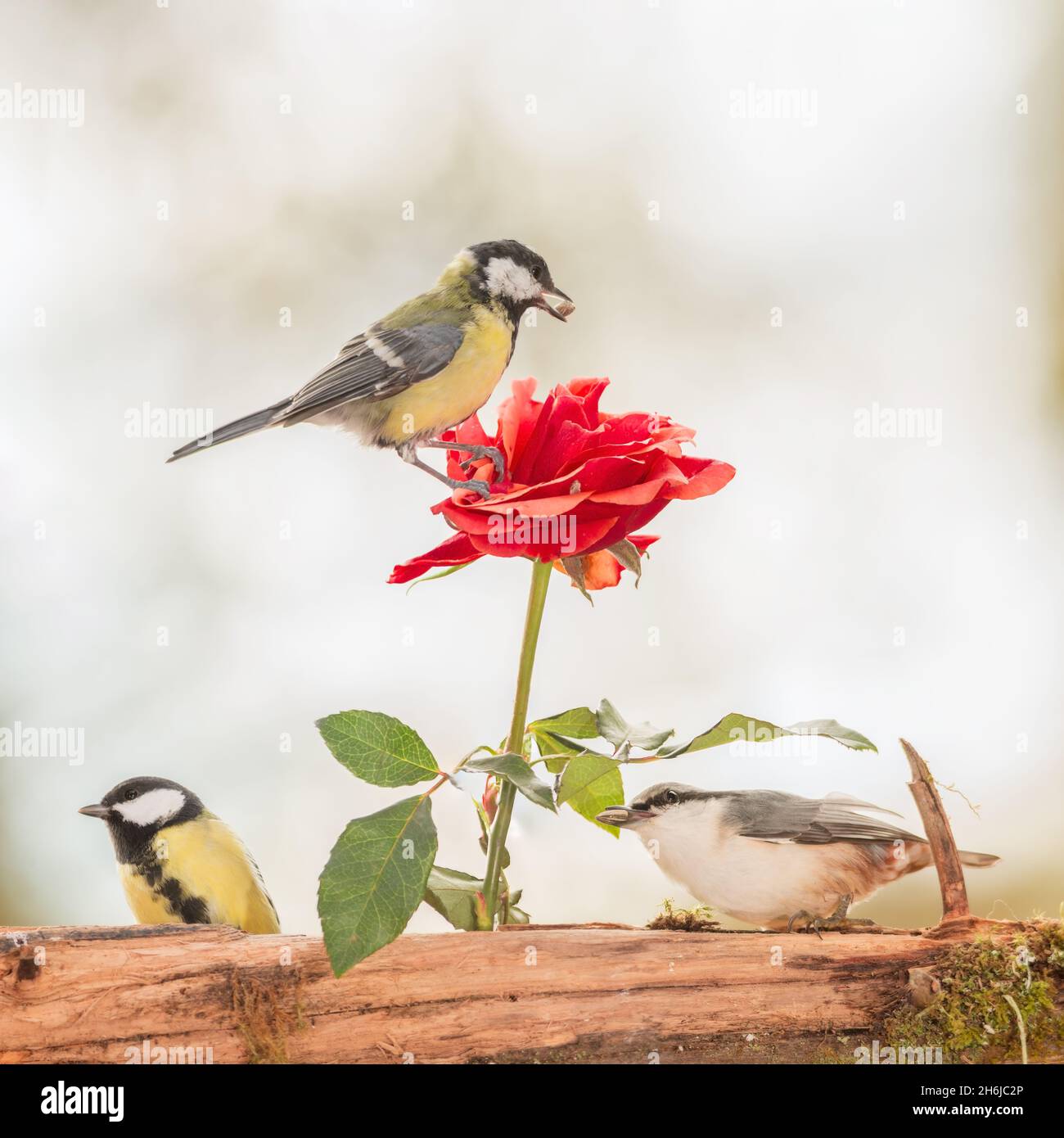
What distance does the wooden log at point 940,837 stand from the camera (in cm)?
84

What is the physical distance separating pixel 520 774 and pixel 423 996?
20cm

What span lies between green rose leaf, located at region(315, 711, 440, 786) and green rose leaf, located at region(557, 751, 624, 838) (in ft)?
0.34

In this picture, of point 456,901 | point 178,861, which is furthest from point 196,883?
point 456,901

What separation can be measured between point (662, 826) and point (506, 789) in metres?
0.15

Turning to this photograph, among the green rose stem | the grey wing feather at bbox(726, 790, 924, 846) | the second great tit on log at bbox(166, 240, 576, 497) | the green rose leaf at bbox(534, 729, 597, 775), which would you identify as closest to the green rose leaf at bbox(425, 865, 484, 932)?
the green rose stem

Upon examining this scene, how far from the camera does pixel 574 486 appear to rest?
0.80m

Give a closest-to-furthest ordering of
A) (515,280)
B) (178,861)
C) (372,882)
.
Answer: (372,882)
(178,861)
(515,280)

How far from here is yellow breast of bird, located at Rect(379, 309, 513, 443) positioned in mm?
986

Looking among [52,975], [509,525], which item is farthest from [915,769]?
[52,975]

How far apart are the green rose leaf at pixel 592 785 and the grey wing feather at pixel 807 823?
0.10 metres

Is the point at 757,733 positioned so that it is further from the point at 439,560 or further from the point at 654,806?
the point at 439,560
